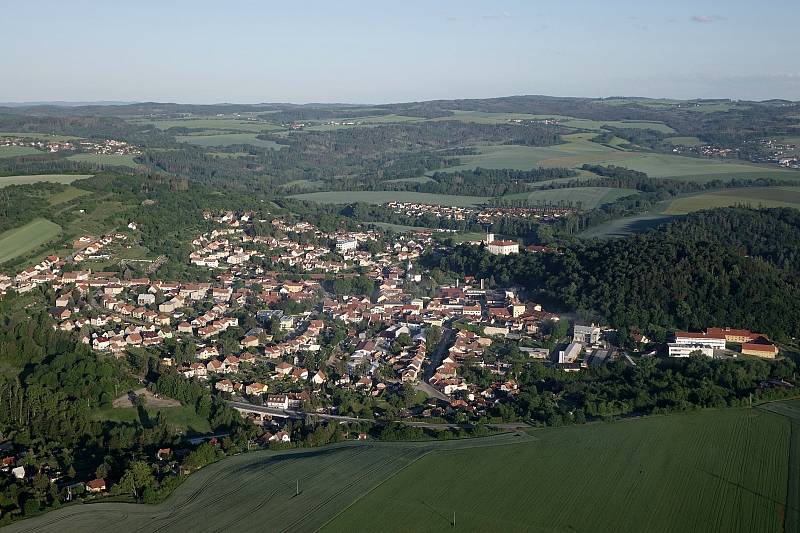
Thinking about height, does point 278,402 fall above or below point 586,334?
below

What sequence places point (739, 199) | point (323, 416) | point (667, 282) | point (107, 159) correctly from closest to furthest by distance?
1. point (323, 416)
2. point (667, 282)
3. point (739, 199)
4. point (107, 159)

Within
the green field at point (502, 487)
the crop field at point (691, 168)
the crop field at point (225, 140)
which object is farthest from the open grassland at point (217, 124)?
the green field at point (502, 487)

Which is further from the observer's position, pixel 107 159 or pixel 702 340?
pixel 107 159

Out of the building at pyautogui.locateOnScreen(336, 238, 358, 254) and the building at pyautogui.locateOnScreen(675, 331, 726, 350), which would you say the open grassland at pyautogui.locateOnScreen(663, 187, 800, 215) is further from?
the building at pyautogui.locateOnScreen(675, 331, 726, 350)

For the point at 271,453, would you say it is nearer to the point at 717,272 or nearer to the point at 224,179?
the point at 717,272

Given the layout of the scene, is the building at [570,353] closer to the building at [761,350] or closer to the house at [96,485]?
the building at [761,350]

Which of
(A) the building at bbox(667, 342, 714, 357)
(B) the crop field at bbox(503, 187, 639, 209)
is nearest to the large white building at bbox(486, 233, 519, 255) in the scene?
(A) the building at bbox(667, 342, 714, 357)

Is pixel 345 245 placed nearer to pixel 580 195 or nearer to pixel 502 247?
pixel 502 247

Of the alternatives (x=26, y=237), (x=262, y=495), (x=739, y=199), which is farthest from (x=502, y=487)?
(x=739, y=199)
